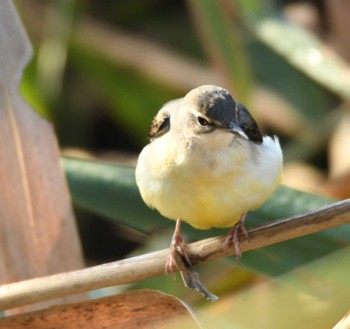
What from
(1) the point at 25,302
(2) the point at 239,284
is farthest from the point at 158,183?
(2) the point at 239,284

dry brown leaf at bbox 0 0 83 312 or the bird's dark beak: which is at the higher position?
the bird's dark beak

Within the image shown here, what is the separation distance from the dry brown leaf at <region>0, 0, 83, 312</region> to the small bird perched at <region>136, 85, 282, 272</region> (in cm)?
23

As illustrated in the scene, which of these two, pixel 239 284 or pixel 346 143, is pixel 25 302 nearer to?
pixel 239 284

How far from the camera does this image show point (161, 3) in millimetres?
4043

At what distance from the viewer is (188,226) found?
2234 mm

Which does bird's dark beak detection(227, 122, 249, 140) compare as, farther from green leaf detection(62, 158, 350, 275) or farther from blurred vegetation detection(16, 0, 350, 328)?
blurred vegetation detection(16, 0, 350, 328)

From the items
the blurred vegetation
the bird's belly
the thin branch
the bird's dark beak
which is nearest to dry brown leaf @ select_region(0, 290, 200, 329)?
the thin branch

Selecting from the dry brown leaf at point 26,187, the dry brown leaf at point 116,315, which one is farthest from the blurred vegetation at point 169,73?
the dry brown leaf at point 116,315

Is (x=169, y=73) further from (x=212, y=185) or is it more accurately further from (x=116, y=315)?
(x=116, y=315)

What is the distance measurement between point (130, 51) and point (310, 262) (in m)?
1.90

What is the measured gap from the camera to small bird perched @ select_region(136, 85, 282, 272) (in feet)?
6.32

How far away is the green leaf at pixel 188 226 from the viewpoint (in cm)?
208

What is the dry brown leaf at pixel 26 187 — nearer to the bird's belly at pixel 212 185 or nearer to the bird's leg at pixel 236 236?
the bird's belly at pixel 212 185

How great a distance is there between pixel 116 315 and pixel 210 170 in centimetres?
36
